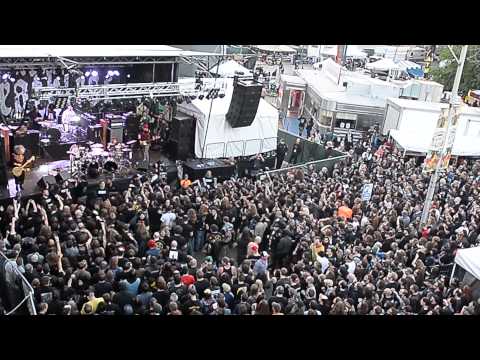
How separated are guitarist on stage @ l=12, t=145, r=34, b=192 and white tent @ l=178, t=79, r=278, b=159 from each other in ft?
14.0

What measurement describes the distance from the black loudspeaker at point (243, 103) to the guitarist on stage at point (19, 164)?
518 cm

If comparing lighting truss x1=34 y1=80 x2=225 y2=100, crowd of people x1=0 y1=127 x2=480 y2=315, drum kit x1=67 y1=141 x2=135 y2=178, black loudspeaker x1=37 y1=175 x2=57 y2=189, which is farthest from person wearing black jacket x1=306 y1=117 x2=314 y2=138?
black loudspeaker x1=37 y1=175 x2=57 y2=189

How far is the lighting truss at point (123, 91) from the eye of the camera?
12.0 m

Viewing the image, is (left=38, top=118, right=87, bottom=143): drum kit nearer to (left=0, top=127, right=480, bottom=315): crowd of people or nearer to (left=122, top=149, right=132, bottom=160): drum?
(left=122, top=149, right=132, bottom=160): drum

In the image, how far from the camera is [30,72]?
14070mm

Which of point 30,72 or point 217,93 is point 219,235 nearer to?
point 217,93

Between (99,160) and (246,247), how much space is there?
517cm

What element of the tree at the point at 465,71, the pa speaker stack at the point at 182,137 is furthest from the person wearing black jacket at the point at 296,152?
the tree at the point at 465,71

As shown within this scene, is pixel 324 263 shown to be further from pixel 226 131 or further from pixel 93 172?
pixel 226 131
